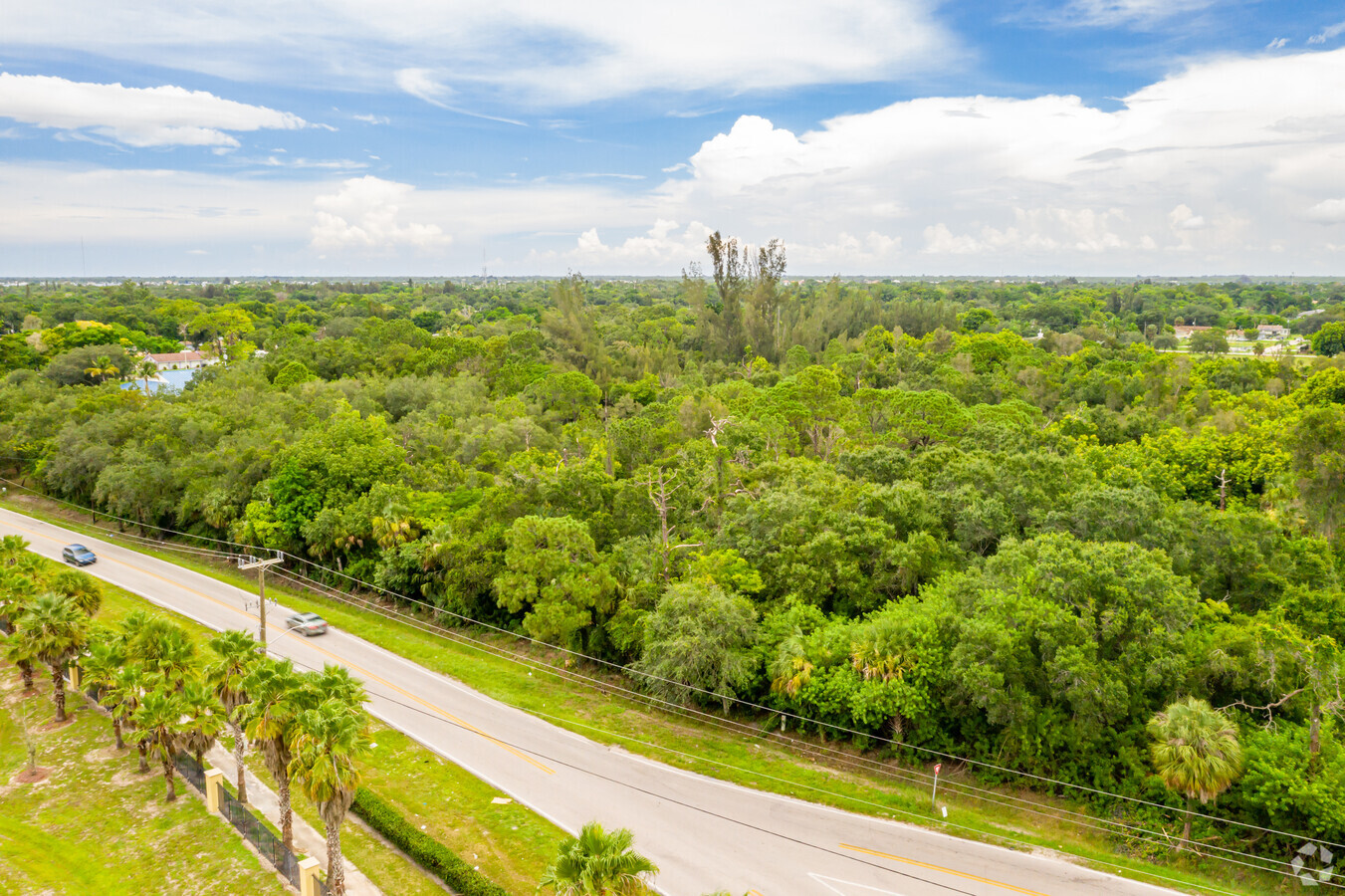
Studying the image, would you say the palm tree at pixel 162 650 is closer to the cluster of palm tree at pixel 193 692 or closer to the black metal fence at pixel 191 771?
the cluster of palm tree at pixel 193 692

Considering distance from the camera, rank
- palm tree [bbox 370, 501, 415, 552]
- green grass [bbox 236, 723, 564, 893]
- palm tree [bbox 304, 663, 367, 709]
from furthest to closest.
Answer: palm tree [bbox 370, 501, 415, 552] < green grass [bbox 236, 723, 564, 893] < palm tree [bbox 304, 663, 367, 709]

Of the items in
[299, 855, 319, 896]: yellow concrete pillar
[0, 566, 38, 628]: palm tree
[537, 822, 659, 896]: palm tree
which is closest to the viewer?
[537, 822, 659, 896]: palm tree

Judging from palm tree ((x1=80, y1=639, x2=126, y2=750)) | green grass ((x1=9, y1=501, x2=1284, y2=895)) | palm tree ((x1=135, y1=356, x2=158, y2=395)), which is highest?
palm tree ((x1=135, y1=356, x2=158, y2=395))

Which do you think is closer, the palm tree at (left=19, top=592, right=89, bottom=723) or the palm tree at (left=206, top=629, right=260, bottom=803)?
the palm tree at (left=206, top=629, right=260, bottom=803)

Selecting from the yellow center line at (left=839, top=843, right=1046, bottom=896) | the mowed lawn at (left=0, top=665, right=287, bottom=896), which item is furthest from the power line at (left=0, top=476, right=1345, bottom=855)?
the mowed lawn at (left=0, top=665, right=287, bottom=896)

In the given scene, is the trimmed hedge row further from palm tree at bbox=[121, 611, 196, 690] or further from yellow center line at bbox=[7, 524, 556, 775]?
palm tree at bbox=[121, 611, 196, 690]

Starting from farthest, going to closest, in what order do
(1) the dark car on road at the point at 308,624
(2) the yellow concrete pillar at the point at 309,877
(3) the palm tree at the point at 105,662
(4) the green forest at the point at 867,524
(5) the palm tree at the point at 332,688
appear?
(1) the dark car on road at the point at 308,624 < (4) the green forest at the point at 867,524 < (3) the palm tree at the point at 105,662 < (2) the yellow concrete pillar at the point at 309,877 < (5) the palm tree at the point at 332,688

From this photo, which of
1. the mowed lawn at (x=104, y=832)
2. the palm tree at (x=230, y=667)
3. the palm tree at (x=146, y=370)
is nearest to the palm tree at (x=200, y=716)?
the palm tree at (x=230, y=667)
